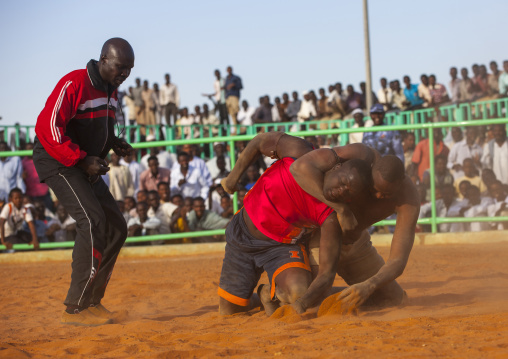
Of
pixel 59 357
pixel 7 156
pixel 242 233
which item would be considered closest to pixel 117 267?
pixel 7 156

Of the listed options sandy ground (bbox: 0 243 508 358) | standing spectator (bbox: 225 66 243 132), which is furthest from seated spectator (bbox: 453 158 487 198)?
standing spectator (bbox: 225 66 243 132)

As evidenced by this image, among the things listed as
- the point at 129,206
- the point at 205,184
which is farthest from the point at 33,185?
the point at 205,184

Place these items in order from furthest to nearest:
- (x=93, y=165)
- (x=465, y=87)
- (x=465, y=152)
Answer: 1. (x=465, y=87)
2. (x=465, y=152)
3. (x=93, y=165)

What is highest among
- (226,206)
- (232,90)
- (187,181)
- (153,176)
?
(232,90)

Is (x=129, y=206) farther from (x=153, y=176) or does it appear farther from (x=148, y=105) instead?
(x=148, y=105)

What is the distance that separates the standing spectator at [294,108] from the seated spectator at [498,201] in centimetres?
852

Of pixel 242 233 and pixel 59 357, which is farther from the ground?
pixel 242 233

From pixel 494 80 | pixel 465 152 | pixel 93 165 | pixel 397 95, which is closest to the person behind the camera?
pixel 93 165

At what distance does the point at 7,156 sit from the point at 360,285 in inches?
276

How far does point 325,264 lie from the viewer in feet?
16.0

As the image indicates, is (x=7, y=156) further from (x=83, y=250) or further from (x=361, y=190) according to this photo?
(x=361, y=190)

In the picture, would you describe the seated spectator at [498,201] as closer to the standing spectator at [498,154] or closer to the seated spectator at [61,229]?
the standing spectator at [498,154]

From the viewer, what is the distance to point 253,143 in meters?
5.66

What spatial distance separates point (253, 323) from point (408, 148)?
5.48 m
